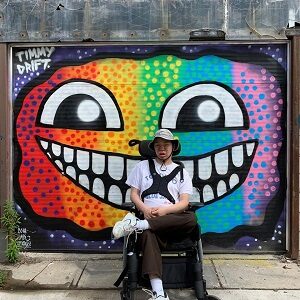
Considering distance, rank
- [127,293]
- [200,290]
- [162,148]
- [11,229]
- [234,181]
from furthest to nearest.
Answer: [234,181] → [11,229] → [162,148] → [127,293] → [200,290]

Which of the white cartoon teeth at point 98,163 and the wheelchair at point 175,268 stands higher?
the white cartoon teeth at point 98,163

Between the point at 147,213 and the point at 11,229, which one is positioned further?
the point at 11,229

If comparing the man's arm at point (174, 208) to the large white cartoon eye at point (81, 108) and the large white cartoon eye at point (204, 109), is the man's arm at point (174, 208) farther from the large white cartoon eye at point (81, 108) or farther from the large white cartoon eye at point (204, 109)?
the large white cartoon eye at point (81, 108)

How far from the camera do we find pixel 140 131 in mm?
5645

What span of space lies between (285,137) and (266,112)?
1.25 feet

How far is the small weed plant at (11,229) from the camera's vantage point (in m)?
5.36

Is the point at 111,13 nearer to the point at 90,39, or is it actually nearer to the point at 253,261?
the point at 90,39

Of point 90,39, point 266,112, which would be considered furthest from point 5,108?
point 266,112

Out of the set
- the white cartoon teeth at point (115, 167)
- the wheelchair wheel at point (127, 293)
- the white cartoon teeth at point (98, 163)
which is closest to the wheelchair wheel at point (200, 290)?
the wheelchair wheel at point (127, 293)

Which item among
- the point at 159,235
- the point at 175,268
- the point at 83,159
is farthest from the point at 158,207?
the point at 83,159

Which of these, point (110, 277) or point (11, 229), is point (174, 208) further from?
point (11, 229)
